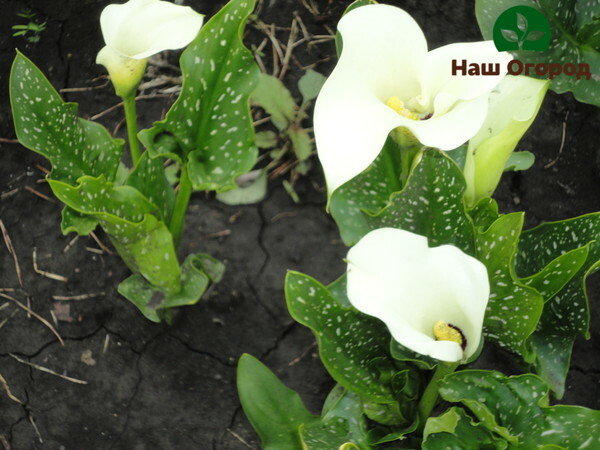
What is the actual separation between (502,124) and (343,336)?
35cm

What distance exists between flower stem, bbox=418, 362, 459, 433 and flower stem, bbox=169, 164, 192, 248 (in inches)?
18.1

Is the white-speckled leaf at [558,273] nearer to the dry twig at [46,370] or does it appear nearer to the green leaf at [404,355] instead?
the green leaf at [404,355]

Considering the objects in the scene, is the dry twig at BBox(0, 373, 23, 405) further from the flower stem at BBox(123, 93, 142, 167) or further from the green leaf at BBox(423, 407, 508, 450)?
the green leaf at BBox(423, 407, 508, 450)

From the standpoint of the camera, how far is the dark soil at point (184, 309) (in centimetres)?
128

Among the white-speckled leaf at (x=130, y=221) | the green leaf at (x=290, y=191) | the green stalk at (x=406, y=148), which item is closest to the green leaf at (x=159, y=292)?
the white-speckled leaf at (x=130, y=221)

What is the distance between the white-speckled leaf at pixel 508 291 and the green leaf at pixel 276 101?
0.55 m

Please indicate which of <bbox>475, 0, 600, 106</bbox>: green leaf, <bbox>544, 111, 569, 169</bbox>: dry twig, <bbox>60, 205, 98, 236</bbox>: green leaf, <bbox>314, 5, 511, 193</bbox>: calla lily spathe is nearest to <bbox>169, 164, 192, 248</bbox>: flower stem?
<bbox>60, 205, 98, 236</bbox>: green leaf

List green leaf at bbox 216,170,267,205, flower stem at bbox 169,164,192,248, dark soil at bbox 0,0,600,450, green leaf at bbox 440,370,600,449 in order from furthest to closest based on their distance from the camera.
A: green leaf at bbox 216,170,267,205
dark soil at bbox 0,0,600,450
flower stem at bbox 169,164,192,248
green leaf at bbox 440,370,600,449

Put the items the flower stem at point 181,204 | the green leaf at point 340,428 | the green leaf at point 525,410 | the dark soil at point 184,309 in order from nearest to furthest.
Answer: the green leaf at point 525,410
the green leaf at point 340,428
the flower stem at point 181,204
the dark soil at point 184,309

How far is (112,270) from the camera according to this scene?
53.3 inches

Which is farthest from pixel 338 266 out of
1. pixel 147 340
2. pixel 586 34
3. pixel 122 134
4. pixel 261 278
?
pixel 586 34

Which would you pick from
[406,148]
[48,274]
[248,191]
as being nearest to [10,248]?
[48,274]

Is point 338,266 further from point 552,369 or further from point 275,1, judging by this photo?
point 275,1

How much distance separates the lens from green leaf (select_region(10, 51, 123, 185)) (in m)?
1.05
